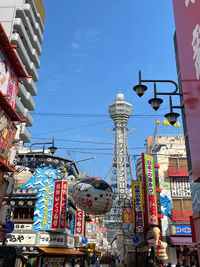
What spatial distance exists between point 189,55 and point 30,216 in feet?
74.8

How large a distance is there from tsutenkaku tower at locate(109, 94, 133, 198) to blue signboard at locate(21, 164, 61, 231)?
103 m

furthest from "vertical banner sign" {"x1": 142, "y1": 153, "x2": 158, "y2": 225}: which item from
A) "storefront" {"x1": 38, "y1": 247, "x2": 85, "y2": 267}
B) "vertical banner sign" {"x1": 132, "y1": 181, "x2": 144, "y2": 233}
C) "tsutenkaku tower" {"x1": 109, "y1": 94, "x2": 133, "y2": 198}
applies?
"tsutenkaku tower" {"x1": 109, "y1": 94, "x2": 133, "y2": 198}

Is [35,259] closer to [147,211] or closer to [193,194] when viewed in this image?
[147,211]

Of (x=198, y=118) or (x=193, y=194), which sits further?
(x=193, y=194)

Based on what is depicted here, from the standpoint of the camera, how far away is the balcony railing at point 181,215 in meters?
25.5

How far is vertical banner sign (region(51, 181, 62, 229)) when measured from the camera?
79.0 feet

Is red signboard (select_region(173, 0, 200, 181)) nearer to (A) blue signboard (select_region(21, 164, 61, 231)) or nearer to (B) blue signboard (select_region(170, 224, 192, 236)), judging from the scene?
(B) blue signboard (select_region(170, 224, 192, 236))

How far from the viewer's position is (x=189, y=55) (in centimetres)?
625

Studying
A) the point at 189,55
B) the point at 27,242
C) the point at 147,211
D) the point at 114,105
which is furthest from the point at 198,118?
the point at 114,105

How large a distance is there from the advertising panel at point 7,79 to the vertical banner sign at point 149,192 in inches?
562

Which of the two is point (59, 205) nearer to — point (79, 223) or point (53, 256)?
point (53, 256)

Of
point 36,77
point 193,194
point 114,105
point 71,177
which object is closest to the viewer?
point 193,194

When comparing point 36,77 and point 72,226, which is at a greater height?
point 36,77

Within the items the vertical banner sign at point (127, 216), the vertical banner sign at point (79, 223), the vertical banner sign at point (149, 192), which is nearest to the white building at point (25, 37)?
the vertical banner sign at point (79, 223)
